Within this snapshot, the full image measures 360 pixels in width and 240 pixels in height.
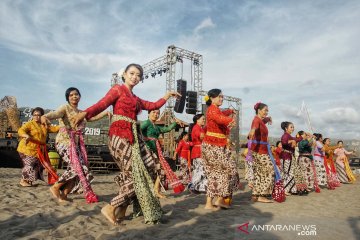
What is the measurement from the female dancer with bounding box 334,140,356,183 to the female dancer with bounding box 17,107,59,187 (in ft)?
33.0

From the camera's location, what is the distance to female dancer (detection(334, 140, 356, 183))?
11.4 meters

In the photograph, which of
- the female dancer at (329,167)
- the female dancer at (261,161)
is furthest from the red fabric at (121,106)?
the female dancer at (329,167)

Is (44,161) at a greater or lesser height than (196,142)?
lesser

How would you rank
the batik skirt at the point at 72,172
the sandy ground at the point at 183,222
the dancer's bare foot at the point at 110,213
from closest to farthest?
the sandy ground at the point at 183,222
the dancer's bare foot at the point at 110,213
the batik skirt at the point at 72,172

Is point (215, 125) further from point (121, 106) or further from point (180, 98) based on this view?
point (180, 98)

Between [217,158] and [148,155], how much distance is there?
4.68 feet

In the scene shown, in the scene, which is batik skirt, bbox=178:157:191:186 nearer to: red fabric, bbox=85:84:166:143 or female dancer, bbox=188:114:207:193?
female dancer, bbox=188:114:207:193

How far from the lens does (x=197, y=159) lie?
278 inches

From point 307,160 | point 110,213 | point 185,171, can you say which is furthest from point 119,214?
point 307,160

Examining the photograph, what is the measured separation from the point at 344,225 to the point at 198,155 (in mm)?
3746

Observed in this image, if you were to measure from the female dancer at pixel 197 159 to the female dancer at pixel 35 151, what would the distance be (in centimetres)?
292

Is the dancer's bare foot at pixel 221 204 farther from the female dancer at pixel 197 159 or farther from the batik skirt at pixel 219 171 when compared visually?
the female dancer at pixel 197 159

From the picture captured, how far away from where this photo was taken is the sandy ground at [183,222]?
313 centimetres

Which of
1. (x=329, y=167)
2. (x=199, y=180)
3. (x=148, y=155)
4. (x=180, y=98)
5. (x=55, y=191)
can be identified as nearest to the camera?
(x=148, y=155)
